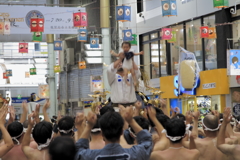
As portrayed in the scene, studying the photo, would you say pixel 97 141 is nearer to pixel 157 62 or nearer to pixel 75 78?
pixel 157 62

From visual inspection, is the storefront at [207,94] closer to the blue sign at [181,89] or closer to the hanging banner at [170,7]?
the blue sign at [181,89]

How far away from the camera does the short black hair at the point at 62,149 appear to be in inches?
114

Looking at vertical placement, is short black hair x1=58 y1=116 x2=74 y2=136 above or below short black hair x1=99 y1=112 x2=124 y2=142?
below

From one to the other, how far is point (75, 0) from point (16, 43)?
9258mm

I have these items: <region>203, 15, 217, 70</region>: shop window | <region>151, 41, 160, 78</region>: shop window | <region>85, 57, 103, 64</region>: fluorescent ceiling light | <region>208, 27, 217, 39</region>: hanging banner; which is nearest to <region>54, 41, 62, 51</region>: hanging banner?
<region>85, 57, 103, 64</region>: fluorescent ceiling light

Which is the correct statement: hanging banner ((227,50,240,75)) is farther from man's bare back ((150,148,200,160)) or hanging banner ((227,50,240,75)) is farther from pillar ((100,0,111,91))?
man's bare back ((150,148,200,160))

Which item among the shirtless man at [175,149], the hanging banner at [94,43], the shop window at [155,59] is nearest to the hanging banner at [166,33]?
the hanging banner at [94,43]

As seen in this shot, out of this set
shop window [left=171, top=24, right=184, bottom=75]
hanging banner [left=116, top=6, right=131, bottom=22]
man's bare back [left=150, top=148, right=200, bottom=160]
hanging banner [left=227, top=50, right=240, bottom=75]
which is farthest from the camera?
shop window [left=171, top=24, right=184, bottom=75]

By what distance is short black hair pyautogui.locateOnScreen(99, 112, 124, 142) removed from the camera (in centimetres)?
355

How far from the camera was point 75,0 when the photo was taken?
31.6m

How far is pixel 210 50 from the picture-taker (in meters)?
20.9

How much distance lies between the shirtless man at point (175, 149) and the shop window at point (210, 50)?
16.3 m

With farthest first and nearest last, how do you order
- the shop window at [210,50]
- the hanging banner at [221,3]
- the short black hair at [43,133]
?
the shop window at [210,50] → the hanging banner at [221,3] → the short black hair at [43,133]

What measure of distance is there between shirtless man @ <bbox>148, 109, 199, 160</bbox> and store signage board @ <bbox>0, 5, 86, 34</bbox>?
15.2 meters
